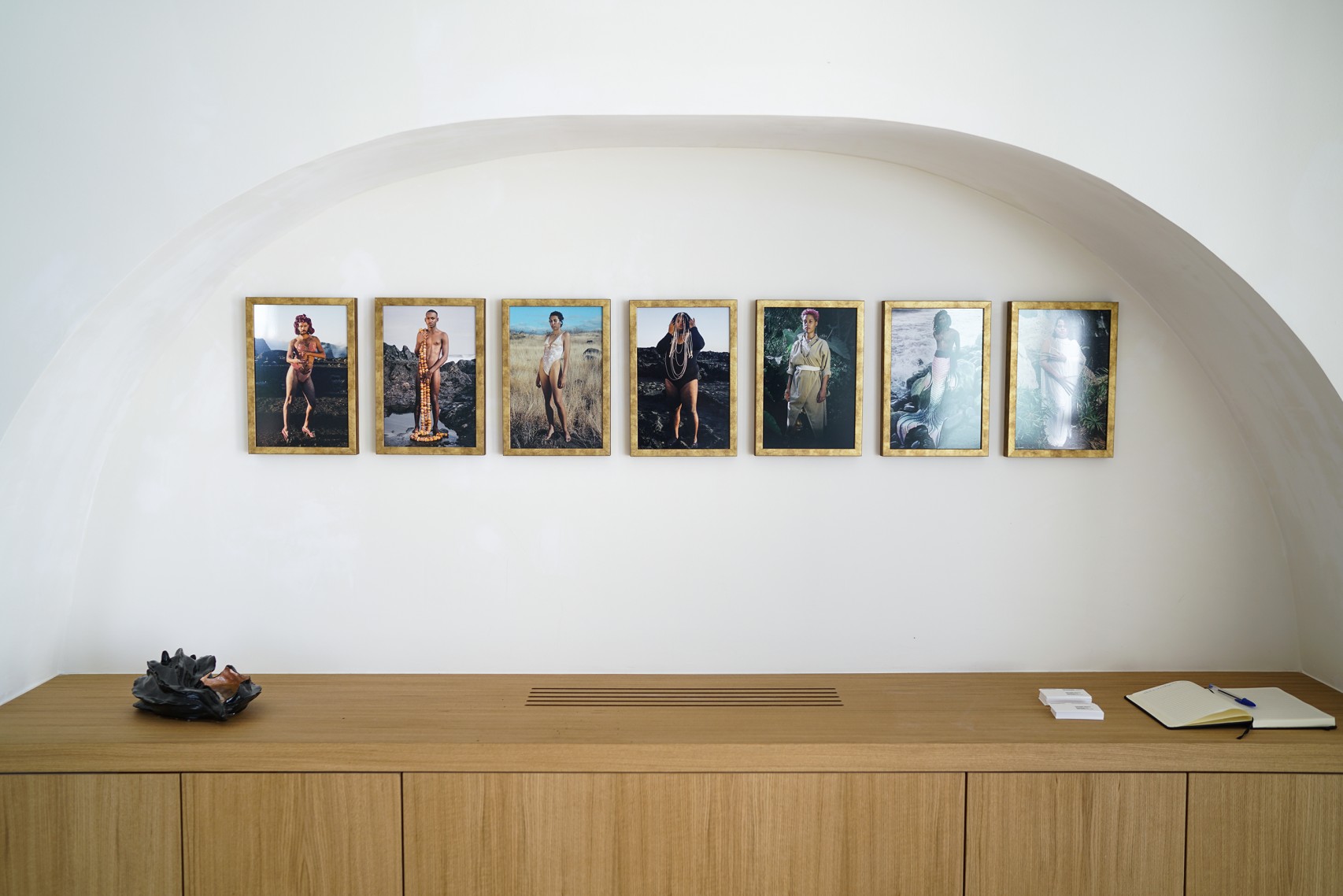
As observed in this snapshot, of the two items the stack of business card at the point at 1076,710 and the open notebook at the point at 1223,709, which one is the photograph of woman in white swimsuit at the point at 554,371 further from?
the open notebook at the point at 1223,709

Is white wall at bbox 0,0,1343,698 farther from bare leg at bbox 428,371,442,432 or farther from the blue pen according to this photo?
the blue pen

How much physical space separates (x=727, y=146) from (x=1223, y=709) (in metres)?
3.15

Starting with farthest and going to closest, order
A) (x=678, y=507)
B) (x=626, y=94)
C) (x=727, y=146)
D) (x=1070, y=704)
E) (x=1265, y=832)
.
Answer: (x=678, y=507)
(x=727, y=146)
(x=1070, y=704)
(x=1265, y=832)
(x=626, y=94)

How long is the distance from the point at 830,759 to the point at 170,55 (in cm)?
367

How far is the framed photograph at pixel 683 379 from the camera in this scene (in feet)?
12.8

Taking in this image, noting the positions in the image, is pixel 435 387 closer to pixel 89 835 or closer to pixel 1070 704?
pixel 89 835

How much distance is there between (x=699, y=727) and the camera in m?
3.37

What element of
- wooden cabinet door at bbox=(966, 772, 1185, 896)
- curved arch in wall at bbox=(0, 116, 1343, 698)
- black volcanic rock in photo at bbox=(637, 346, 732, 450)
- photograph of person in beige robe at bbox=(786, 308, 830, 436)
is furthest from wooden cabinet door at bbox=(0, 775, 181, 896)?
wooden cabinet door at bbox=(966, 772, 1185, 896)

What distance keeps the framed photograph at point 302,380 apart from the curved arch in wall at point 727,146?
0.35 metres

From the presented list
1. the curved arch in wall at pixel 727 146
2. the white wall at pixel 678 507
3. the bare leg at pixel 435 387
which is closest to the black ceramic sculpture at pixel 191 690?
the white wall at pixel 678 507

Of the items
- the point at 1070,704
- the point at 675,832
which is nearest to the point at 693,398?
the point at 675,832

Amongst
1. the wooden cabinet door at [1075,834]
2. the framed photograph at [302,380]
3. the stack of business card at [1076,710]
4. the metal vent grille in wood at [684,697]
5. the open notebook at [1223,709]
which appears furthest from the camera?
the framed photograph at [302,380]

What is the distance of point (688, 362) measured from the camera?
391 cm

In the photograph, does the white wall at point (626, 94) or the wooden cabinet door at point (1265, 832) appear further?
the wooden cabinet door at point (1265, 832)
